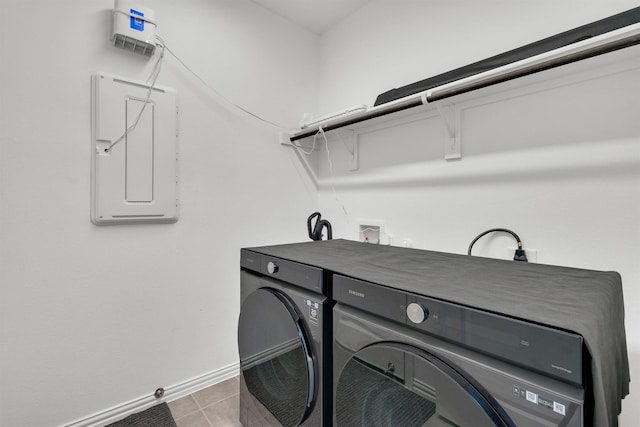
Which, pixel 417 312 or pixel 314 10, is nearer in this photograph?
pixel 417 312

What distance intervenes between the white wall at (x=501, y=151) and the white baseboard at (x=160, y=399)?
1288mm

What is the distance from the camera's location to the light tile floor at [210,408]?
1.59 meters

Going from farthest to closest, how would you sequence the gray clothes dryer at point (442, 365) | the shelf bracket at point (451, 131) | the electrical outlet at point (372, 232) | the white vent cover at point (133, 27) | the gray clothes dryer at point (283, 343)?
1. the electrical outlet at point (372, 232)
2. the shelf bracket at point (451, 131)
3. the white vent cover at point (133, 27)
4. the gray clothes dryer at point (283, 343)
5. the gray clothes dryer at point (442, 365)

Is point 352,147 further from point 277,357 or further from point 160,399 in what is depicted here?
point 160,399

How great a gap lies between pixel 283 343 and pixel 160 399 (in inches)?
44.2

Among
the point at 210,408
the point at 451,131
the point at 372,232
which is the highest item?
the point at 451,131

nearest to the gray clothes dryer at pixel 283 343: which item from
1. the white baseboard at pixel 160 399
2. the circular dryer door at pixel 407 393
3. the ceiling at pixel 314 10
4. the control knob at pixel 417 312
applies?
the circular dryer door at pixel 407 393

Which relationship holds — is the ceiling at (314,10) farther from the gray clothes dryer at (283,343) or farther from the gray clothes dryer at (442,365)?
the gray clothes dryer at (442,365)

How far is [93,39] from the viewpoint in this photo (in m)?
1.49

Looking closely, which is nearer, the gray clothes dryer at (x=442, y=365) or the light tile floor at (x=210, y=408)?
the gray clothes dryer at (x=442, y=365)

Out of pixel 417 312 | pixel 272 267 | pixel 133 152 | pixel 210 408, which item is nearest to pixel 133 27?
pixel 133 152

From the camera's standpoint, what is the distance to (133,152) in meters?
1.59

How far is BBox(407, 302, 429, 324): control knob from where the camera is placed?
72cm

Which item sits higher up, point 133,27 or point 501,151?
point 133,27
